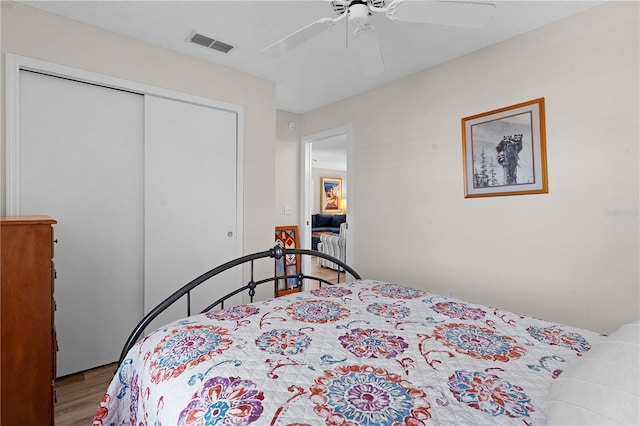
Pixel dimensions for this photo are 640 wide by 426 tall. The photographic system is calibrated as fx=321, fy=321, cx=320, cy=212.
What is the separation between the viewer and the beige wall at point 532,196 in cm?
189

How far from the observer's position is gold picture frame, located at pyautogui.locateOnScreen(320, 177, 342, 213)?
26.7 ft

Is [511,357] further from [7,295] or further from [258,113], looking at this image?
[258,113]

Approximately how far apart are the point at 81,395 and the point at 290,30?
2.71 meters

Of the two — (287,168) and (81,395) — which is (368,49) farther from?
(81,395)

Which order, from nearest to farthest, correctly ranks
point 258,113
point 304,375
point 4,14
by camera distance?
1. point 304,375
2. point 4,14
3. point 258,113

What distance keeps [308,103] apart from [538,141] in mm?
2393

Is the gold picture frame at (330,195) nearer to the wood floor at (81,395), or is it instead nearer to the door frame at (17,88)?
the door frame at (17,88)

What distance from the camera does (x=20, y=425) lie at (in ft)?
4.33

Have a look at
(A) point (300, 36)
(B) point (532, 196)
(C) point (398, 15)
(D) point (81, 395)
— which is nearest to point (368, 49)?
(C) point (398, 15)

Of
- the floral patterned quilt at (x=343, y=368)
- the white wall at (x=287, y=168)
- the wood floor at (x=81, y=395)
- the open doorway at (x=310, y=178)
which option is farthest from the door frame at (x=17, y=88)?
the open doorway at (x=310, y=178)

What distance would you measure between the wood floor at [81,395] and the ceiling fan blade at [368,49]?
8.07ft

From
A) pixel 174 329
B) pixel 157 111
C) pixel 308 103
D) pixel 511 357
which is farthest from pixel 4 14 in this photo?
pixel 511 357

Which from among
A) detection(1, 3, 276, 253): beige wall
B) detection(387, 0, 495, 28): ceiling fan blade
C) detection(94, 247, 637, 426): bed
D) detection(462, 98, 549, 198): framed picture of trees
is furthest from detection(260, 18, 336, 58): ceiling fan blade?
detection(462, 98, 549, 198): framed picture of trees

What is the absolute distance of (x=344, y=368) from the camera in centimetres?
94
